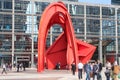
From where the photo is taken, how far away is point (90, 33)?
324 feet

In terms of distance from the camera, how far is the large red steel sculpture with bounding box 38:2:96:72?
47125 mm

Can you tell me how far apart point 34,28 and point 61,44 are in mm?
40846

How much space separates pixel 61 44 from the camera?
2061 inches

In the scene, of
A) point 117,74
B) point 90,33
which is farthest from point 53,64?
point 90,33

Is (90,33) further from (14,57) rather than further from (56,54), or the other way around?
(56,54)

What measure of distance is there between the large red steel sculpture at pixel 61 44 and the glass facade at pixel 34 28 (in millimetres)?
32708

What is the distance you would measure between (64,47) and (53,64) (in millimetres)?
2909

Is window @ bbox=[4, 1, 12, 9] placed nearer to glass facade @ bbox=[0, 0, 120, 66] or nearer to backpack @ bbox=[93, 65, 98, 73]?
glass facade @ bbox=[0, 0, 120, 66]

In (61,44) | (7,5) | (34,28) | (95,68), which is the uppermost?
(7,5)

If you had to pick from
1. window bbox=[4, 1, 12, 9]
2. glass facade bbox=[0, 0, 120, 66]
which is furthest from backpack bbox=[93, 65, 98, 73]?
window bbox=[4, 1, 12, 9]

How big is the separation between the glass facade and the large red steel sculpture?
107ft

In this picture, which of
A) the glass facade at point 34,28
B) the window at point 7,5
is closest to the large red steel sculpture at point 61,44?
the glass facade at point 34,28

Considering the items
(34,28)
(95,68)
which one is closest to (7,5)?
(34,28)

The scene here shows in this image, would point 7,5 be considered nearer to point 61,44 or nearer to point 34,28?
point 34,28
